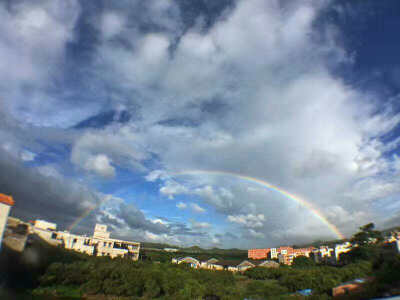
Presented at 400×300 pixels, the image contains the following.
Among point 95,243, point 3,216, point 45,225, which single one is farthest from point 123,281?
point 95,243

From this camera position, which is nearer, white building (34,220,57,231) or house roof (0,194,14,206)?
house roof (0,194,14,206)

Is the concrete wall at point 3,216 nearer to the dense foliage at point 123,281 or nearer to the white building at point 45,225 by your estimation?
the dense foliage at point 123,281

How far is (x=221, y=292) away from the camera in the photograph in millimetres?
23281

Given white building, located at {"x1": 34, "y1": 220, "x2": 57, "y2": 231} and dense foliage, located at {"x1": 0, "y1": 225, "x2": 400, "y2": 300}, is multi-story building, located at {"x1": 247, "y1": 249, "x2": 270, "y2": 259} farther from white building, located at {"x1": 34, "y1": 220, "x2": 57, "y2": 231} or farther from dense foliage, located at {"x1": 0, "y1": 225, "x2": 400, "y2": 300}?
white building, located at {"x1": 34, "y1": 220, "x2": 57, "y2": 231}

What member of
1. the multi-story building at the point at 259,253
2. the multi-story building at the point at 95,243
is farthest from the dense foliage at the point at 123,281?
the multi-story building at the point at 259,253

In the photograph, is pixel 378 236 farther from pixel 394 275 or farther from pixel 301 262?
pixel 394 275

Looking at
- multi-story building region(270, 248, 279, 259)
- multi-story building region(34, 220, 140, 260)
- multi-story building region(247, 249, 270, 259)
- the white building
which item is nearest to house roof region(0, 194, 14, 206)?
multi-story building region(34, 220, 140, 260)

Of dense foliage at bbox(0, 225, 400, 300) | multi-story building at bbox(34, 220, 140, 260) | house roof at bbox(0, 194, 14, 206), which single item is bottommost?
dense foliage at bbox(0, 225, 400, 300)

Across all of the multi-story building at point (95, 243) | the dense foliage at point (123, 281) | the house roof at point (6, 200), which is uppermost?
the house roof at point (6, 200)

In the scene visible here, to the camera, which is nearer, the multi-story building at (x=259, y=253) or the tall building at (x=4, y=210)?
the tall building at (x=4, y=210)

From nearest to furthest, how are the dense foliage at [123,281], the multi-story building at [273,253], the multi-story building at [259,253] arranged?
the dense foliage at [123,281] → the multi-story building at [273,253] → the multi-story building at [259,253]

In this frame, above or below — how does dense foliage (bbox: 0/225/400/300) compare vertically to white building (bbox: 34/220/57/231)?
Result: below

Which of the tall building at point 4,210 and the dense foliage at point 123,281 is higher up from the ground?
the tall building at point 4,210

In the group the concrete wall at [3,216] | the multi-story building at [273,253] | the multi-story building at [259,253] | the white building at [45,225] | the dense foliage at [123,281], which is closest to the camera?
the concrete wall at [3,216]
